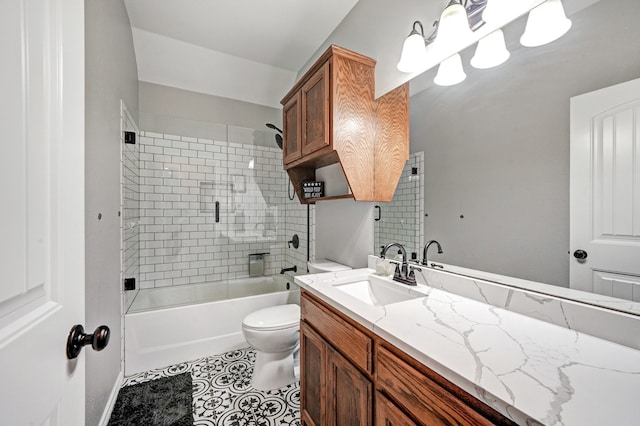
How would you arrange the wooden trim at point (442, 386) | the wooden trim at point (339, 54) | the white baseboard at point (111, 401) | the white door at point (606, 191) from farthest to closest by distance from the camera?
1. the wooden trim at point (339, 54)
2. the white baseboard at point (111, 401)
3. the white door at point (606, 191)
4. the wooden trim at point (442, 386)

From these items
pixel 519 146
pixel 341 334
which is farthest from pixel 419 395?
pixel 519 146

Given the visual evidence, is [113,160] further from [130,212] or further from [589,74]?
[589,74]

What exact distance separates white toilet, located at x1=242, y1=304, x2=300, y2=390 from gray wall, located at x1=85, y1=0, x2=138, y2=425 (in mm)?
798

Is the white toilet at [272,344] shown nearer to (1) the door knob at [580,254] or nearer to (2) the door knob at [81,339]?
(2) the door knob at [81,339]

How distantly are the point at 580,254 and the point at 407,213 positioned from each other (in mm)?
740

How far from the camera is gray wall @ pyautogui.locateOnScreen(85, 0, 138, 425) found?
1.27 m

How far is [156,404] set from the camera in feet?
5.30

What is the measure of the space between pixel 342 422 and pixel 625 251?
113cm

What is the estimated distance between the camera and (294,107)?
6.79 feet

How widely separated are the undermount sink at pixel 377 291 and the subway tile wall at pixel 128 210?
168 cm

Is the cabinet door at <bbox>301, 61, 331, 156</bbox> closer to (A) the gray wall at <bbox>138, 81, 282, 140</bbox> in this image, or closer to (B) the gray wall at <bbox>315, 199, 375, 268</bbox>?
(B) the gray wall at <bbox>315, 199, 375, 268</bbox>

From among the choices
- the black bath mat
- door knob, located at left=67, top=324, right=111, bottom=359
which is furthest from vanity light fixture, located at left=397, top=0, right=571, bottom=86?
the black bath mat

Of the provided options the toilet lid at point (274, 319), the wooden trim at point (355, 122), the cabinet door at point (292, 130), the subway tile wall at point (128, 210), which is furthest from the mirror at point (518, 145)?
the subway tile wall at point (128, 210)

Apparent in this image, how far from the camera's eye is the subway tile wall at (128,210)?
192 cm
